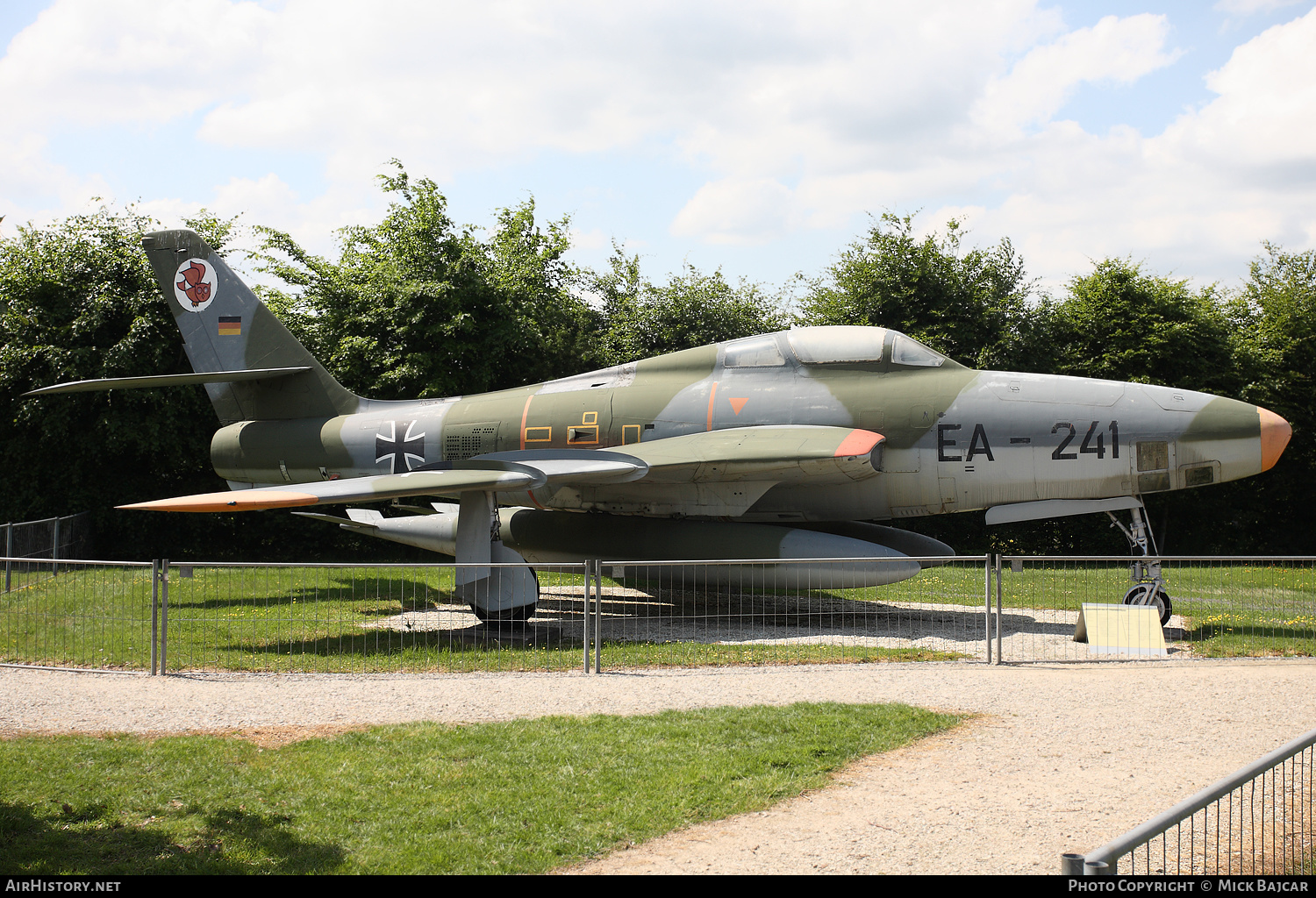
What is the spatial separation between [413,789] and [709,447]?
7.78 meters

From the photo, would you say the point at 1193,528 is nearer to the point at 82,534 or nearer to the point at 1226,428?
the point at 1226,428

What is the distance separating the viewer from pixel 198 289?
1633 centimetres

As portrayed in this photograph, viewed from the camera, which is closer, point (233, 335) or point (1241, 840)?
point (1241, 840)

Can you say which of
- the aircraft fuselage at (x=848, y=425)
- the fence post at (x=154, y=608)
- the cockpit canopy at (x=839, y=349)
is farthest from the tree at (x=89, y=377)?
the cockpit canopy at (x=839, y=349)

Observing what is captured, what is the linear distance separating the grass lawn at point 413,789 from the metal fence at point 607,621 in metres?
2.56

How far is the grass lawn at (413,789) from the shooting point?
497cm

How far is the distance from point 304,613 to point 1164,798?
345 inches

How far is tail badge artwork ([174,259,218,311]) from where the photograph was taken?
16.3 m

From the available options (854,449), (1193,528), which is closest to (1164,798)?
(854,449)

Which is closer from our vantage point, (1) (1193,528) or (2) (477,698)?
(2) (477,698)

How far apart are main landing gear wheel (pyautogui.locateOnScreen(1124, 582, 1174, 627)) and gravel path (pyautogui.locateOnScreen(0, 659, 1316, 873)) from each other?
1.31 meters

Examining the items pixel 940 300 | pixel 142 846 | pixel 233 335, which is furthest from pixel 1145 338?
pixel 142 846

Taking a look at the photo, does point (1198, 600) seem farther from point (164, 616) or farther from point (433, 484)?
point (164, 616)
